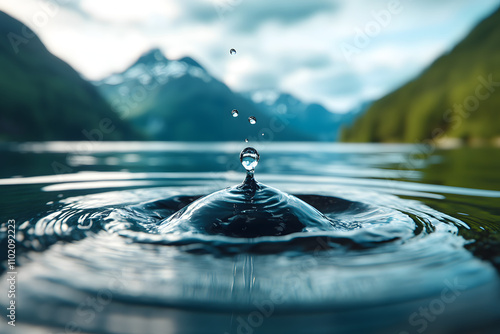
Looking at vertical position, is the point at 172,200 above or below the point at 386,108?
below

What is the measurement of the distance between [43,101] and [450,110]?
6869 inches

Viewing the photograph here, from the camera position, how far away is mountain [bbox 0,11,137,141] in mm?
136375

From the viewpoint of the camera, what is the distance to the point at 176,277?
124 inches

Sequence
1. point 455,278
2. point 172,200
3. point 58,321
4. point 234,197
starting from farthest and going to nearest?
1. point 172,200
2. point 234,197
3. point 455,278
4. point 58,321

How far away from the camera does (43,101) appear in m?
155

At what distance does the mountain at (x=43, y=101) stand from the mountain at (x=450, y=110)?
423 feet

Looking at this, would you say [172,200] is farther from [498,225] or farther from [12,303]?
[498,225]

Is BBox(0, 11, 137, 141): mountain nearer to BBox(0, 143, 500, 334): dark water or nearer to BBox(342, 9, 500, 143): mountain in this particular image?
BBox(342, 9, 500, 143): mountain

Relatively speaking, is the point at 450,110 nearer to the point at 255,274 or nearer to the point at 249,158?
the point at 249,158

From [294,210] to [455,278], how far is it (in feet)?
7.86

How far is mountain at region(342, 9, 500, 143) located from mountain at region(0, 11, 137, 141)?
129 meters

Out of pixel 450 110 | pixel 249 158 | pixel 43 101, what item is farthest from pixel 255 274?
pixel 43 101

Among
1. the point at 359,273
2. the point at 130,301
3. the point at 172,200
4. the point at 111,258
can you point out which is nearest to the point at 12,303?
the point at 130,301

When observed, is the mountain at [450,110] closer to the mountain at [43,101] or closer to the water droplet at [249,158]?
the mountain at [43,101]
